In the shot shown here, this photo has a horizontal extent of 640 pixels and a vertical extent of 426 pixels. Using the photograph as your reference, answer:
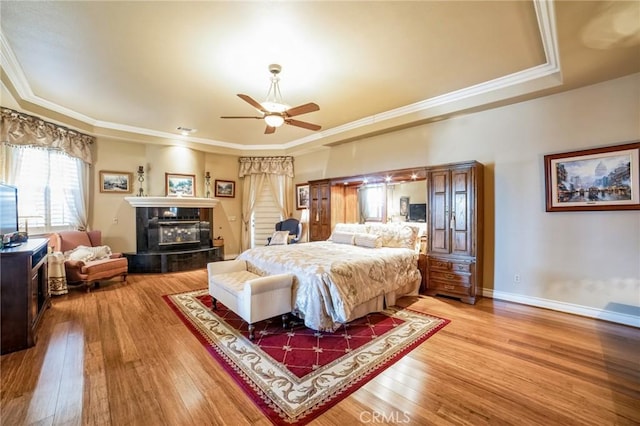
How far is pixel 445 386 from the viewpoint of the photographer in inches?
81.3

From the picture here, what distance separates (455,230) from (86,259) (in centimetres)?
624

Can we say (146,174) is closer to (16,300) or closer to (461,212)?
(16,300)

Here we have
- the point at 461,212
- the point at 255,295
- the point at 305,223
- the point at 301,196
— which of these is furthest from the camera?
the point at 301,196

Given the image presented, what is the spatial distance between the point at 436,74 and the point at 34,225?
7.03 metres

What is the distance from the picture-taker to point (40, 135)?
4.57 m

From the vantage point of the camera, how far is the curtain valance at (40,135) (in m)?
4.09

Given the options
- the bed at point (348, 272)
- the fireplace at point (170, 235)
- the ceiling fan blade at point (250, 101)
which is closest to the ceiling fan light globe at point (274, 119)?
the ceiling fan blade at point (250, 101)

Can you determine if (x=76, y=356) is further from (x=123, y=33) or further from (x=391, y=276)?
(x=391, y=276)

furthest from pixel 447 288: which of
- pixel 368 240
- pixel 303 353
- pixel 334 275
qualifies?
pixel 303 353

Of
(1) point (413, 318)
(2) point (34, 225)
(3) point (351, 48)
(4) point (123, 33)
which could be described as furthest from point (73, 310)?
(3) point (351, 48)

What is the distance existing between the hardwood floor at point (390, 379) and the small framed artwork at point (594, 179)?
146 centimetres

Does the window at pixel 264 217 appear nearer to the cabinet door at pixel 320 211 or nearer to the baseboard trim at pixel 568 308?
the cabinet door at pixel 320 211

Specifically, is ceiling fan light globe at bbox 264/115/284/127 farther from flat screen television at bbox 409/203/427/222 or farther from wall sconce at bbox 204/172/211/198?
wall sconce at bbox 204/172/211/198

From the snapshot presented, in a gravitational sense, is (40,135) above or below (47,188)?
above
